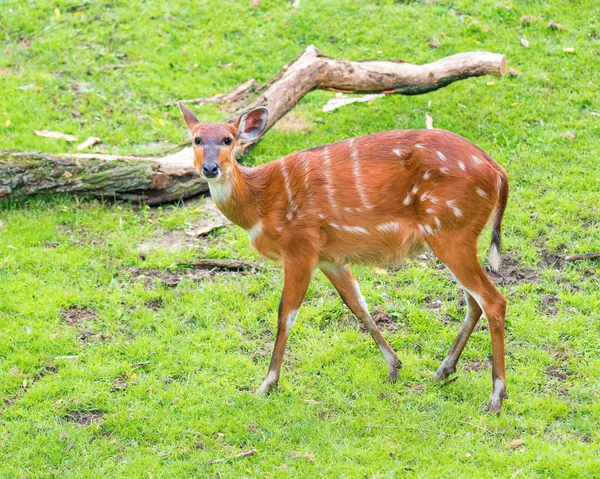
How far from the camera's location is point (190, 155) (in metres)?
8.95

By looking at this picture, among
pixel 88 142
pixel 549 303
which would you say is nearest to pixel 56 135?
pixel 88 142

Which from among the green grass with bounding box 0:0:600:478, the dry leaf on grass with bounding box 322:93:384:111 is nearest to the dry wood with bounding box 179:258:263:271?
the green grass with bounding box 0:0:600:478

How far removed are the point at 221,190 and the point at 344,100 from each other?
448cm

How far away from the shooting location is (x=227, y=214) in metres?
6.27

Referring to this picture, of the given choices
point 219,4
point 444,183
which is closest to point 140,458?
point 444,183

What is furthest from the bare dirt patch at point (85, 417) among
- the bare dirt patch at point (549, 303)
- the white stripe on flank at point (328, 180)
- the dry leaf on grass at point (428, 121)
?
the dry leaf on grass at point (428, 121)

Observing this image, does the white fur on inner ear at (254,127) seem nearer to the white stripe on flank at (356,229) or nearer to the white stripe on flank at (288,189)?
the white stripe on flank at (288,189)

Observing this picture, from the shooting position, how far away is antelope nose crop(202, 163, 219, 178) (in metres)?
5.89

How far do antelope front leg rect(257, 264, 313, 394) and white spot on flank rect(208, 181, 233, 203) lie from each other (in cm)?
66

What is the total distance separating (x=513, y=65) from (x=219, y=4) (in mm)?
4419

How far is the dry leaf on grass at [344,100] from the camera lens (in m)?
10.2

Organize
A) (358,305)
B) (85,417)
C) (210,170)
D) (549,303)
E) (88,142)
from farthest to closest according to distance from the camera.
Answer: (88,142) → (549,303) → (358,305) → (85,417) → (210,170)

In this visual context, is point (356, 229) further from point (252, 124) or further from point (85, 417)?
point (85, 417)

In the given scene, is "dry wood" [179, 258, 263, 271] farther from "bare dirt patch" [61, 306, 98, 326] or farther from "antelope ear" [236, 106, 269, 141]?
"antelope ear" [236, 106, 269, 141]
